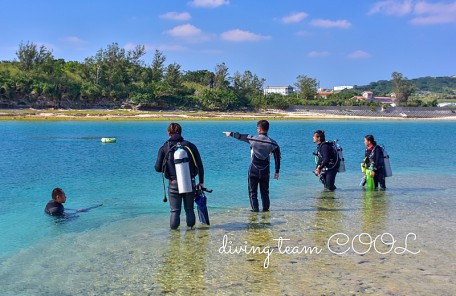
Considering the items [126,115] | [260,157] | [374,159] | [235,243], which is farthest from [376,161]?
[126,115]

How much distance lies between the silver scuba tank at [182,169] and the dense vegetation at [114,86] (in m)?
97.2

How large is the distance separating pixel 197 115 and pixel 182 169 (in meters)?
94.2

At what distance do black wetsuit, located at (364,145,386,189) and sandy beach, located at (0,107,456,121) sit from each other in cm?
7582

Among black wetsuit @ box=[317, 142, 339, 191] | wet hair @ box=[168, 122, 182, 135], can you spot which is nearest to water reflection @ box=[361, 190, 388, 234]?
black wetsuit @ box=[317, 142, 339, 191]

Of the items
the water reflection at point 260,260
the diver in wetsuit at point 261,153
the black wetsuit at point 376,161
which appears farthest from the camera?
the black wetsuit at point 376,161

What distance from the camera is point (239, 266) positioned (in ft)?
26.4

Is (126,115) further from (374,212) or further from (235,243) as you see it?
(235,243)

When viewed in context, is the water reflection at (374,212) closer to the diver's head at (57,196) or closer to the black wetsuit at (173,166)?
the black wetsuit at (173,166)

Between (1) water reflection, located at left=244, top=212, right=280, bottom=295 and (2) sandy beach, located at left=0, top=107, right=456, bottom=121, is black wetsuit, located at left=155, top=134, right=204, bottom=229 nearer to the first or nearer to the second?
(1) water reflection, located at left=244, top=212, right=280, bottom=295

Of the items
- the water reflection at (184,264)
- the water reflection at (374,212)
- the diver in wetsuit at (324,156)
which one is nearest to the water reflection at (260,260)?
the water reflection at (184,264)

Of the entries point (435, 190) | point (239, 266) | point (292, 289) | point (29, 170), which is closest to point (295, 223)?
point (239, 266)

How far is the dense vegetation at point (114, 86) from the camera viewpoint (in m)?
→ 101

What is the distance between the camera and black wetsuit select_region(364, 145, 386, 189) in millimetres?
15117

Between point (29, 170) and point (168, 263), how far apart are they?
53.2 feet
